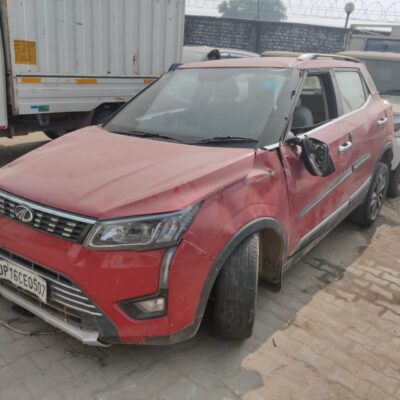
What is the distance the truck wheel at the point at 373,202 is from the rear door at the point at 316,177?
0.81 m

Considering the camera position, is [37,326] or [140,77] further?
[140,77]

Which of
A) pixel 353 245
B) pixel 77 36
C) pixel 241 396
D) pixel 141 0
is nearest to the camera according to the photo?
pixel 241 396

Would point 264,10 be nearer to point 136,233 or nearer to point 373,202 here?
point 373,202

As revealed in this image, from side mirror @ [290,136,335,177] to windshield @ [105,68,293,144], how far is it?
281 mm

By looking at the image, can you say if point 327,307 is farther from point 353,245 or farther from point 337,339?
point 353,245

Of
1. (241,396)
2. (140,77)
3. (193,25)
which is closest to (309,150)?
(241,396)

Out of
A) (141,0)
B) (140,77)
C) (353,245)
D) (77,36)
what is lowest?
(353,245)

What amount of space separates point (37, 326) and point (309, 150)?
2.05 m

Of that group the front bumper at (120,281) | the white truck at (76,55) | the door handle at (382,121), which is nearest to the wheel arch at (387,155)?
the door handle at (382,121)

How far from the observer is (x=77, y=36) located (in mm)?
6051

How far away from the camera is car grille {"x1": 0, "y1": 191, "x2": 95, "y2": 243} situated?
216 centimetres

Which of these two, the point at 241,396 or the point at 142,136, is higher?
the point at 142,136

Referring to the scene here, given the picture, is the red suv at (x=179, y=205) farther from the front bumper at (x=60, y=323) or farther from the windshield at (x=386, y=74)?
the windshield at (x=386, y=74)

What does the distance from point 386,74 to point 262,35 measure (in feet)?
41.8
